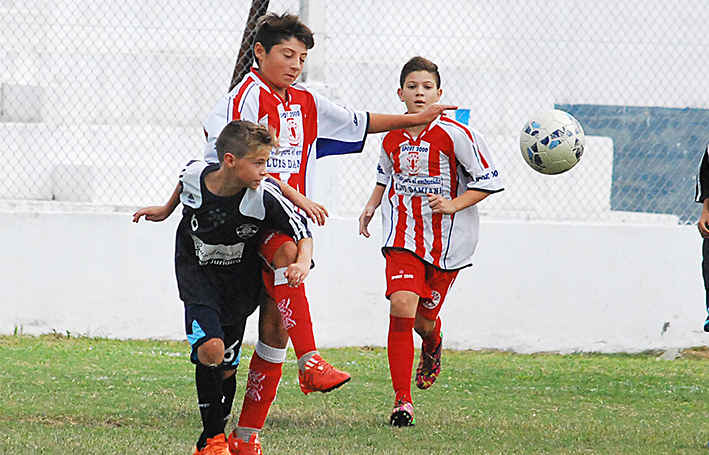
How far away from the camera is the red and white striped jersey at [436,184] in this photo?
493 centimetres

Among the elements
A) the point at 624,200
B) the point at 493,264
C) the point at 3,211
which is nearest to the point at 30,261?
the point at 3,211

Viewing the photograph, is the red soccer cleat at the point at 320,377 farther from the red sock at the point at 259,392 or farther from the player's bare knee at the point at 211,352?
the red sock at the point at 259,392

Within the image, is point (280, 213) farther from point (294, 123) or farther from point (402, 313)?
point (402, 313)

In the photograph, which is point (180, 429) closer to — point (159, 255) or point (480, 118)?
point (159, 255)

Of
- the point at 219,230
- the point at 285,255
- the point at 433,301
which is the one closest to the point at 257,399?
the point at 285,255

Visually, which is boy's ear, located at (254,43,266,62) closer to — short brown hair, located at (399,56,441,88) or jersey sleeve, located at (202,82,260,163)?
jersey sleeve, located at (202,82,260,163)

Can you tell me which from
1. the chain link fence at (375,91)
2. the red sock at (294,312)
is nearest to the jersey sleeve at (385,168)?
the red sock at (294,312)

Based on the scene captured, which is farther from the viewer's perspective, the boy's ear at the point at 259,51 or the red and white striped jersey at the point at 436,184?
the red and white striped jersey at the point at 436,184

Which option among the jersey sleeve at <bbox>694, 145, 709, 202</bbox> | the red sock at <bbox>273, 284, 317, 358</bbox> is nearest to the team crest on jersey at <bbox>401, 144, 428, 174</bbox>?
the jersey sleeve at <bbox>694, 145, 709, 202</bbox>

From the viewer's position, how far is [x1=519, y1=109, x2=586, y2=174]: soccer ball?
515 centimetres

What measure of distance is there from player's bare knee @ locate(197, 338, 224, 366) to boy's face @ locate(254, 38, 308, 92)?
1.19m

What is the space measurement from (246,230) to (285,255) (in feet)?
0.58

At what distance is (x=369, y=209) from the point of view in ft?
17.3

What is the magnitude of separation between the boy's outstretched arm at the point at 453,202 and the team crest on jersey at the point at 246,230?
147 centimetres
